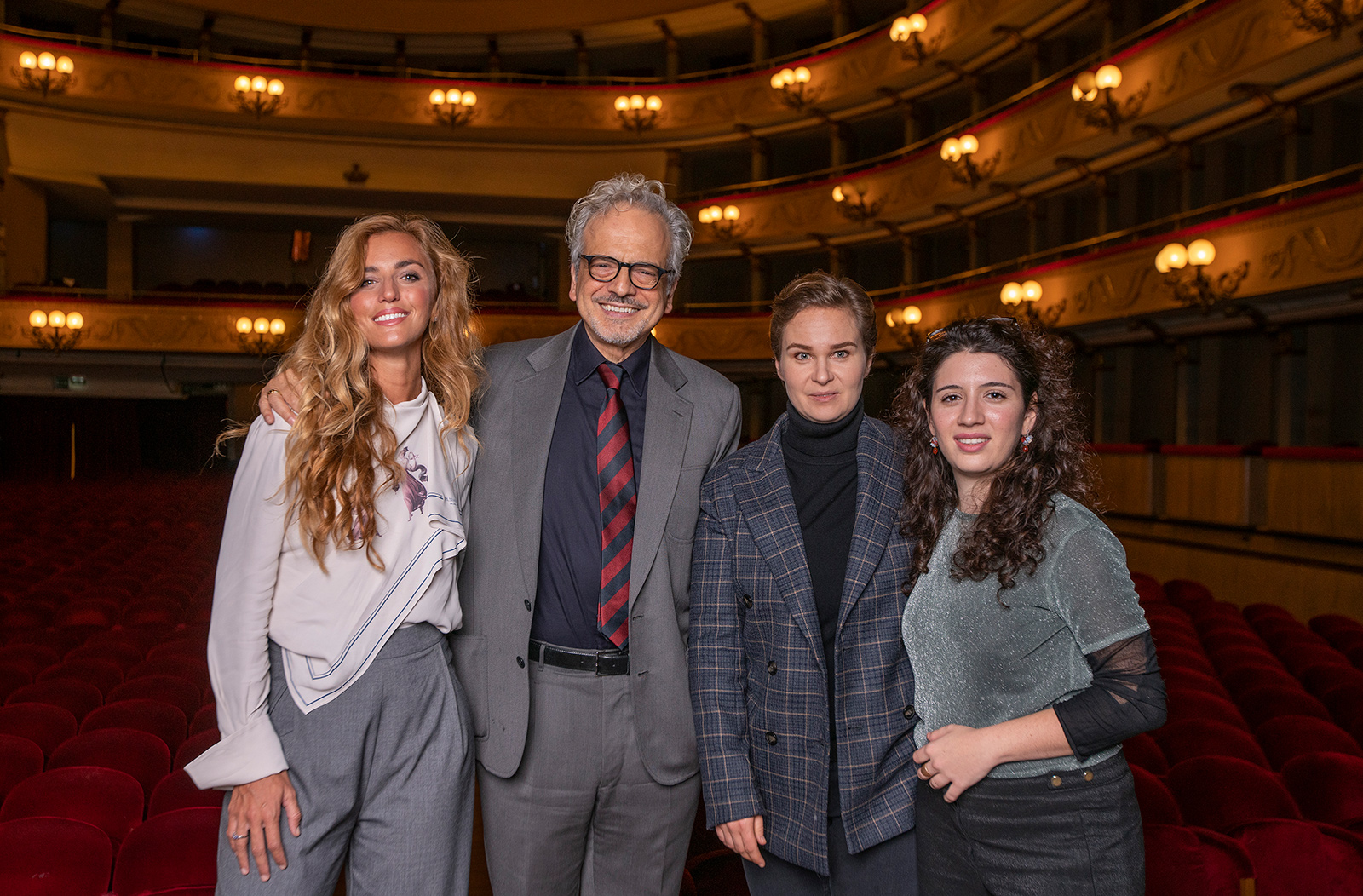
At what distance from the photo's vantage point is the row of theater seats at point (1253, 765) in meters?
2.30

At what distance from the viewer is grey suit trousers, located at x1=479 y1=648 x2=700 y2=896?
1953mm

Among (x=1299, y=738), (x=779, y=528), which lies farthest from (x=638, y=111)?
(x=779, y=528)

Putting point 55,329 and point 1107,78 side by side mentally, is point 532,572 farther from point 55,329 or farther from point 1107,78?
point 55,329

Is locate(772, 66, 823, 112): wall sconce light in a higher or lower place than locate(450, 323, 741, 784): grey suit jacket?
higher

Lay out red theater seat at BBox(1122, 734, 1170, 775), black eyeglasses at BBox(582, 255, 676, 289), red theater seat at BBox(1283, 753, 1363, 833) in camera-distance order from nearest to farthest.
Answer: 1. black eyeglasses at BBox(582, 255, 676, 289)
2. red theater seat at BBox(1283, 753, 1363, 833)
3. red theater seat at BBox(1122, 734, 1170, 775)

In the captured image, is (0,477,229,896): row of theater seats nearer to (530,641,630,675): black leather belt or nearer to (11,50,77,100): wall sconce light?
(530,641,630,675): black leather belt

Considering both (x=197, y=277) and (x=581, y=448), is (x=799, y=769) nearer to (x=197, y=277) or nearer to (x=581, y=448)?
(x=581, y=448)

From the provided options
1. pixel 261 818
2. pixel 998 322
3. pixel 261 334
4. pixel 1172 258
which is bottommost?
pixel 261 818

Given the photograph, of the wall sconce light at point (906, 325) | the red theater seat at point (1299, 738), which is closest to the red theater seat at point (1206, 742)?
the red theater seat at point (1299, 738)

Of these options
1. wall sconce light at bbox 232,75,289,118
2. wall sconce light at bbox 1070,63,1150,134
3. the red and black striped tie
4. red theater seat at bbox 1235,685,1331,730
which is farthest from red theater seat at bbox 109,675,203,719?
wall sconce light at bbox 232,75,289,118

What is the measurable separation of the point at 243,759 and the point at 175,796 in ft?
4.53

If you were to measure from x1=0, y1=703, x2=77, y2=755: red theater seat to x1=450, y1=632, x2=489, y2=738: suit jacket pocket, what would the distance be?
84.1 inches

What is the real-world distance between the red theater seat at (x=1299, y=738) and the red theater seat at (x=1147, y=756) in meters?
0.50

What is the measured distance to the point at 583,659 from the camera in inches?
78.0
